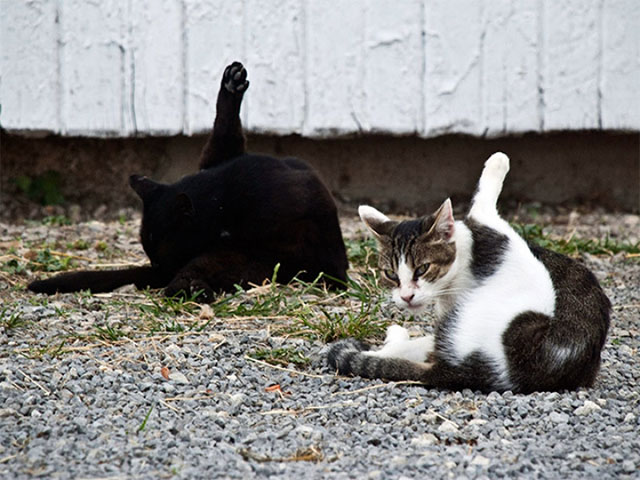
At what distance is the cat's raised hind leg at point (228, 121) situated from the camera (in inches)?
159

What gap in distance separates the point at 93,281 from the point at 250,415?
1558 mm

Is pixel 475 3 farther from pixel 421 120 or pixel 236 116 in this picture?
pixel 236 116

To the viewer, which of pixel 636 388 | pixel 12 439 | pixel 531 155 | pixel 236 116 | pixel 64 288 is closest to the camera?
pixel 12 439

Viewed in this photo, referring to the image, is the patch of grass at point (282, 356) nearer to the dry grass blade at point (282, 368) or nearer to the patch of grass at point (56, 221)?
the dry grass blade at point (282, 368)

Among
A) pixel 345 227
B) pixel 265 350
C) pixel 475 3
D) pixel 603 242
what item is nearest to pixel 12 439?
pixel 265 350

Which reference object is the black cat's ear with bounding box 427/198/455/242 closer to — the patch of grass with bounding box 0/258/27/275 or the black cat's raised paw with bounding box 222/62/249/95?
the black cat's raised paw with bounding box 222/62/249/95

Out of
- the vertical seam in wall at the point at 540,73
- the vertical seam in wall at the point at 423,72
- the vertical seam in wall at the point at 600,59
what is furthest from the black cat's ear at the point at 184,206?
the vertical seam in wall at the point at 600,59

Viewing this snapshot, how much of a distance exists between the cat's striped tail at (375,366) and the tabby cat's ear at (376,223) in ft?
1.49

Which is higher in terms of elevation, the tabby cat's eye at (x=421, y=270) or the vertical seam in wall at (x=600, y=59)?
the vertical seam in wall at (x=600, y=59)

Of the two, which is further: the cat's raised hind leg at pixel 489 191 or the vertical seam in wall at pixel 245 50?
the vertical seam in wall at pixel 245 50

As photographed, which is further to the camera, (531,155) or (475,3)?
(531,155)

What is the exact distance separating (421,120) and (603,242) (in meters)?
1.26

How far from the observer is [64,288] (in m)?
3.59

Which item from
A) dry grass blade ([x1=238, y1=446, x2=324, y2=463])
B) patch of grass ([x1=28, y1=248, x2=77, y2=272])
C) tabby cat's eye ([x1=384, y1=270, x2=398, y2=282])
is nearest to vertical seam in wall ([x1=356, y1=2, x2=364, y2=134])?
patch of grass ([x1=28, y1=248, x2=77, y2=272])
